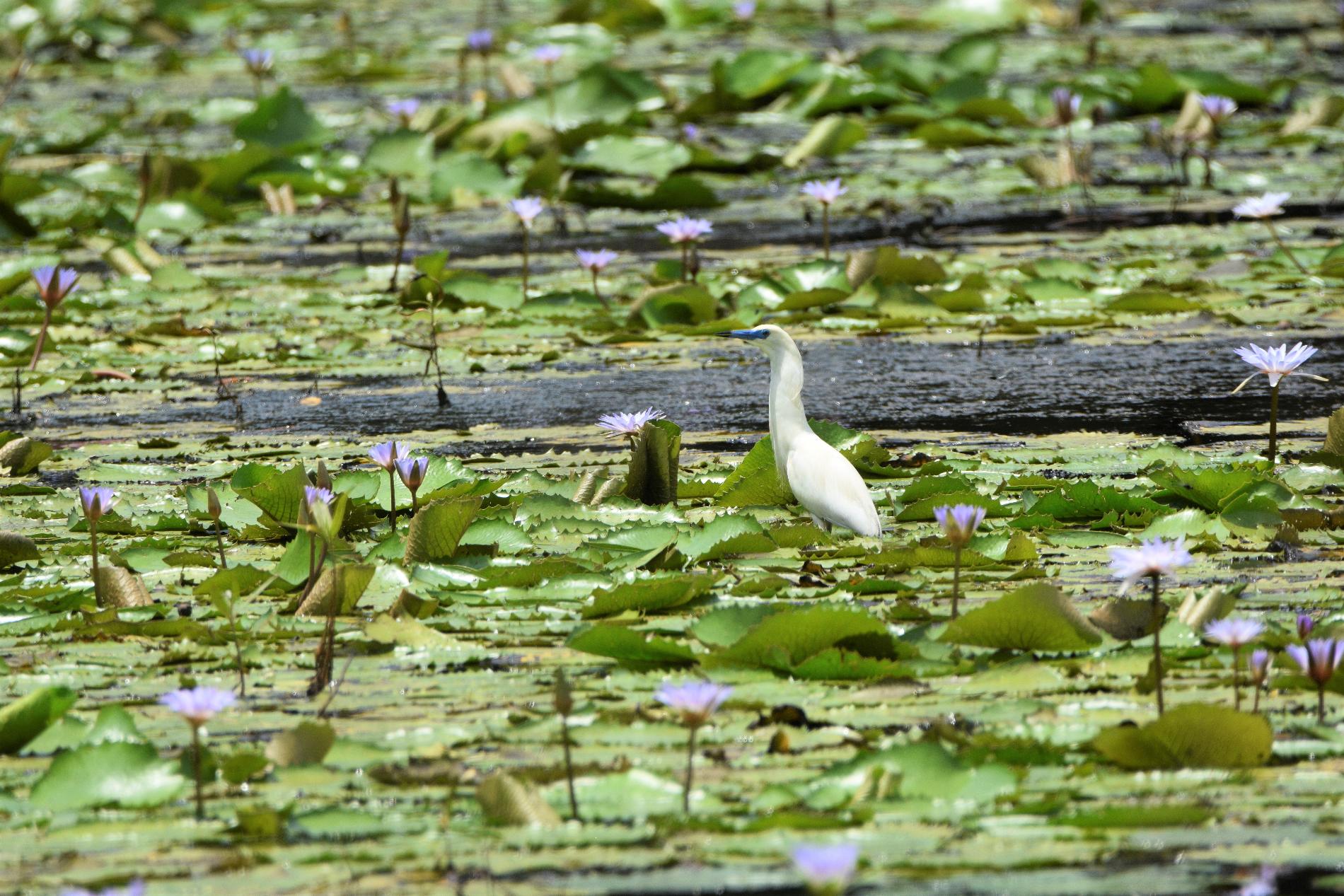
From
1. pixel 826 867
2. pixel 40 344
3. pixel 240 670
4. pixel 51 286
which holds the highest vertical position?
pixel 826 867

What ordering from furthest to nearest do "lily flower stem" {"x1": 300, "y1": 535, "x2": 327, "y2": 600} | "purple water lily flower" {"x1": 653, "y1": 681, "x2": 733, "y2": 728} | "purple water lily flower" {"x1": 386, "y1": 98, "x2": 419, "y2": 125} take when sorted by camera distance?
1. "purple water lily flower" {"x1": 386, "y1": 98, "x2": 419, "y2": 125}
2. "lily flower stem" {"x1": 300, "y1": 535, "x2": 327, "y2": 600}
3. "purple water lily flower" {"x1": 653, "y1": 681, "x2": 733, "y2": 728}

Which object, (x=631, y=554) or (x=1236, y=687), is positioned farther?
(x=631, y=554)

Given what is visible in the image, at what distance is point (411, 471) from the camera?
3338 mm

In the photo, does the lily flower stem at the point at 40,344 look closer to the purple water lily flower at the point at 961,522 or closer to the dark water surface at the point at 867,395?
the dark water surface at the point at 867,395

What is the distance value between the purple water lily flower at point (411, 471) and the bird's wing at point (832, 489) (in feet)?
2.42

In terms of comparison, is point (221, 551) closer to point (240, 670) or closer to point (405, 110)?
point (240, 670)

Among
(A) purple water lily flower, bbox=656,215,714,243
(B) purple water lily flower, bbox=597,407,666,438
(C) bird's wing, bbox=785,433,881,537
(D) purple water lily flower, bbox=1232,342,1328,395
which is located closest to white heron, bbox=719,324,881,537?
(C) bird's wing, bbox=785,433,881,537

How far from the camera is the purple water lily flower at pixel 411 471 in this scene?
10.9 feet

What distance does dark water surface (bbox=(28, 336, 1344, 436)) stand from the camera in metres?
4.64

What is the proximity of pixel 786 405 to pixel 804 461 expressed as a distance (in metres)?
0.22

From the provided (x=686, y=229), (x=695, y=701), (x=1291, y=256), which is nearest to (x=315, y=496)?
(x=695, y=701)

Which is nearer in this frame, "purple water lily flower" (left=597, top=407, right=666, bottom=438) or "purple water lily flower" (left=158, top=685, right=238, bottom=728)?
"purple water lily flower" (left=158, top=685, right=238, bottom=728)

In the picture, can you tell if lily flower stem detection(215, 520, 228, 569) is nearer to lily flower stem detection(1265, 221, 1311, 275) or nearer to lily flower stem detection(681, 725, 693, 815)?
lily flower stem detection(681, 725, 693, 815)

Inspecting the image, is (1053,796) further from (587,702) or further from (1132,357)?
(1132,357)
